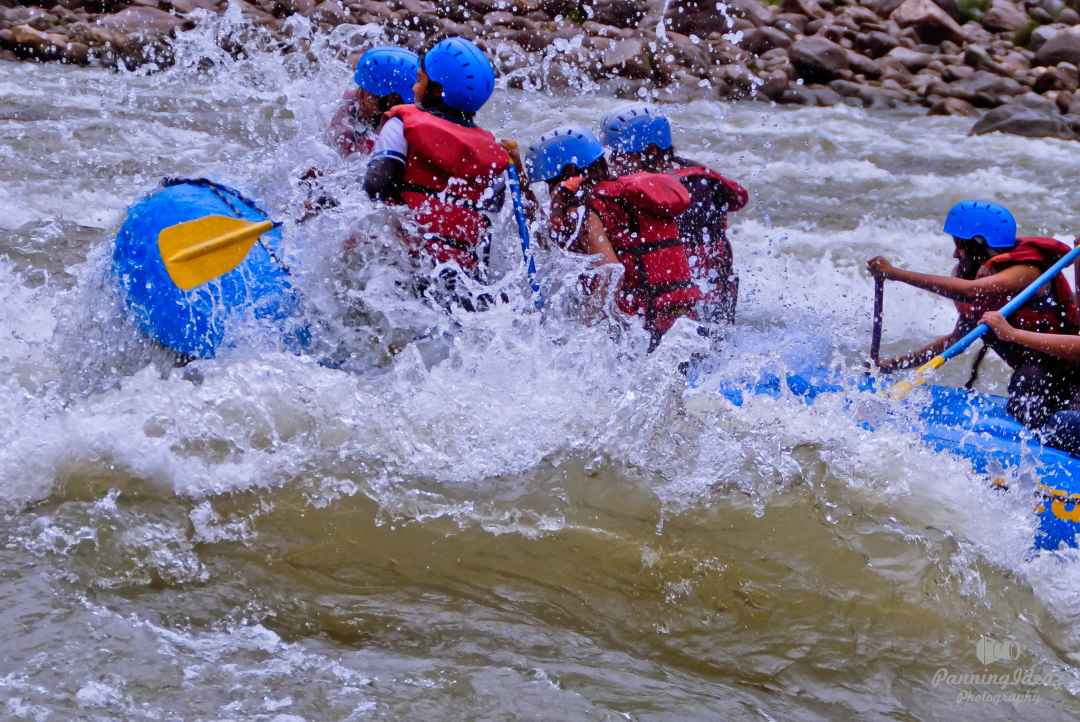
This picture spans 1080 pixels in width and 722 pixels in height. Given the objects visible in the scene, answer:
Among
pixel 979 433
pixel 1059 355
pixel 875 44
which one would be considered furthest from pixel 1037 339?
pixel 875 44

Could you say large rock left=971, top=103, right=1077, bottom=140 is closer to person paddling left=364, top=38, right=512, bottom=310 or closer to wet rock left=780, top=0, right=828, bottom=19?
wet rock left=780, top=0, right=828, bottom=19

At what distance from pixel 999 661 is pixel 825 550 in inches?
25.3

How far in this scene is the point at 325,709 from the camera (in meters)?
2.94

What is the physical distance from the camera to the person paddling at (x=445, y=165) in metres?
4.63

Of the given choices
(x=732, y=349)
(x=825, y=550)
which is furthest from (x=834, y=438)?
(x=732, y=349)

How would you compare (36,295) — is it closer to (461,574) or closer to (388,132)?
(388,132)

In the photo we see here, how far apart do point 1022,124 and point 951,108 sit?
1336 millimetres

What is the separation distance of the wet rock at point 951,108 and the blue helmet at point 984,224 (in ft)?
30.4

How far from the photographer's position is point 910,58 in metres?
15.0

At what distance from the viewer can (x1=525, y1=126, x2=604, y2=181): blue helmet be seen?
4930 millimetres

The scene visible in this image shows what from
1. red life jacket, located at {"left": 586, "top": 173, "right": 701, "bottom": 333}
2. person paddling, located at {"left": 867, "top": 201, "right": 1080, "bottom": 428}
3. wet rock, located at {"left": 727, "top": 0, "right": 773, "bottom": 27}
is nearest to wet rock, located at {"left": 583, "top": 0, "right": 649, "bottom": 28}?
wet rock, located at {"left": 727, "top": 0, "right": 773, "bottom": 27}

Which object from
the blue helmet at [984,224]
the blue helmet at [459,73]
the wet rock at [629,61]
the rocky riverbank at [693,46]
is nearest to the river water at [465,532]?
the blue helmet at [459,73]

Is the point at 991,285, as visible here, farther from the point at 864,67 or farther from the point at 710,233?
the point at 864,67

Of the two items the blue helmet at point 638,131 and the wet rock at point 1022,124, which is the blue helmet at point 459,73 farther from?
the wet rock at point 1022,124
